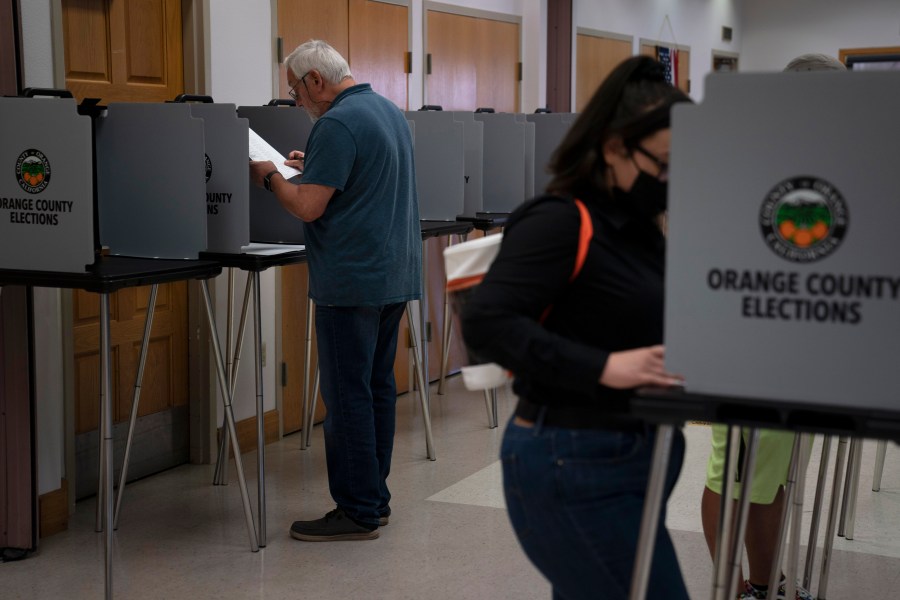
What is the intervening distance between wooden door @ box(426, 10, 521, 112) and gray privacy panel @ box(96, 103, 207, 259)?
251 centimetres

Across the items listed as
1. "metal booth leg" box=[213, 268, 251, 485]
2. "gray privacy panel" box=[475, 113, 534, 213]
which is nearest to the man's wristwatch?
"metal booth leg" box=[213, 268, 251, 485]

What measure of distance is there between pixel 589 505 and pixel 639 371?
19cm

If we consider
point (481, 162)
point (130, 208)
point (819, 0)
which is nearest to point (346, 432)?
point (130, 208)

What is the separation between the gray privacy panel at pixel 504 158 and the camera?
4.91 meters

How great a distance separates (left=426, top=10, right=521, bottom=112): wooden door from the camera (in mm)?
5473

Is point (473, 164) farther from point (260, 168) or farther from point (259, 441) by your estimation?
point (259, 441)

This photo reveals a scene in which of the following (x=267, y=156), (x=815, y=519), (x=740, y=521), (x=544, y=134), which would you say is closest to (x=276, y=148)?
(x=267, y=156)

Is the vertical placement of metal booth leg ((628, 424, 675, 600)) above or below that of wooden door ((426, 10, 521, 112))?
below

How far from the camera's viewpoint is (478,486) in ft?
12.5

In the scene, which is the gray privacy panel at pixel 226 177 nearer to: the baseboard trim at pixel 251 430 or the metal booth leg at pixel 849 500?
the baseboard trim at pixel 251 430

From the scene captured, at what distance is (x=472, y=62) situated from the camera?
5801 mm

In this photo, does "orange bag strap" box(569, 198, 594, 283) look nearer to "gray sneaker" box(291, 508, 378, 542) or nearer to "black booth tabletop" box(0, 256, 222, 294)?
"black booth tabletop" box(0, 256, 222, 294)

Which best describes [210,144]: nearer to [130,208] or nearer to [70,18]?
[130,208]

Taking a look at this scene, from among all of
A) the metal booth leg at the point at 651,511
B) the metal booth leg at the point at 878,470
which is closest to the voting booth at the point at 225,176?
the metal booth leg at the point at 651,511
